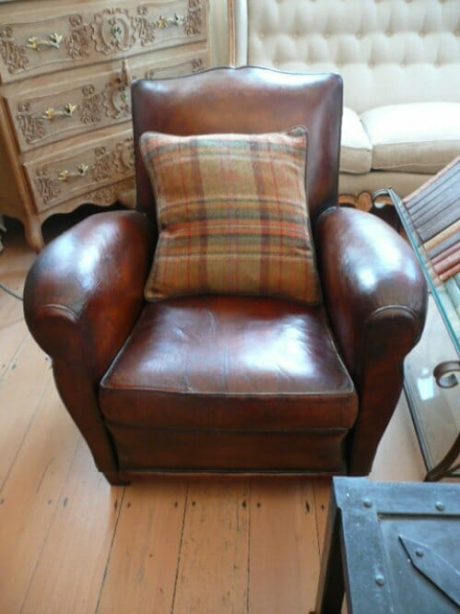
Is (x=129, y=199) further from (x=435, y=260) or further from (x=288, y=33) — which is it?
(x=435, y=260)

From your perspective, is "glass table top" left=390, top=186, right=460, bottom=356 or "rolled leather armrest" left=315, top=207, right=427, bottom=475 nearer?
"rolled leather armrest" left=315, top=207, right=427, bottom=475

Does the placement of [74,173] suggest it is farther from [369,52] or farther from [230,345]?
[369,52]

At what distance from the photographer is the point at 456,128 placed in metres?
1.99

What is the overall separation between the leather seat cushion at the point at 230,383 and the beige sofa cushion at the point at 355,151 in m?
1.18

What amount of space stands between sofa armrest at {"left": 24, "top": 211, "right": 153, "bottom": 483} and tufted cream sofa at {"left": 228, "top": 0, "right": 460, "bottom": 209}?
1.27 meters

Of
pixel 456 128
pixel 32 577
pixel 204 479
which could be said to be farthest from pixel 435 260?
pixel 32 577

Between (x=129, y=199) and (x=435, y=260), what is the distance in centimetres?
150

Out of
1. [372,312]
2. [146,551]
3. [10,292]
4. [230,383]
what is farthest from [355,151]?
[146,551]

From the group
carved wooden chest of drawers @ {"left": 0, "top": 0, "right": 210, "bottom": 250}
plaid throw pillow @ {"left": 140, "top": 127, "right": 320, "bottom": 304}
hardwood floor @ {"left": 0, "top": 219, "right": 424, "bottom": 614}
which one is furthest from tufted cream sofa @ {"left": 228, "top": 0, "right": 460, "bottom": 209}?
hardwood floor @ {"left": 0, "top": 219, "right": 424, "bottom": 614}

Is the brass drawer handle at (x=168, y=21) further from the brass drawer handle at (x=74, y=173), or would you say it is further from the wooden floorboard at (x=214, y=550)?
the wooden floorboard at (x=214, y=550)

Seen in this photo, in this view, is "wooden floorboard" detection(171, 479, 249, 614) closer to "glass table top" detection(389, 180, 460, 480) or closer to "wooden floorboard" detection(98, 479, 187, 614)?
"wooden floorboard" detection(98, 479, 187, 614)

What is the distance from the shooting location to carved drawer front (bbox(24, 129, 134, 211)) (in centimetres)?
190

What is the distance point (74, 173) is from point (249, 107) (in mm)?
969

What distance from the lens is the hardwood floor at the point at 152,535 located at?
1.06m
